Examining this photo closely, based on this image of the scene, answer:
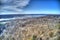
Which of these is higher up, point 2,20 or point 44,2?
point 44,2

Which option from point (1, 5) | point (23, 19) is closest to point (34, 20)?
point (23, 19)

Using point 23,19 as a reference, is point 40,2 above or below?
above

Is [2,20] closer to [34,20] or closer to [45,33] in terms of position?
[34,20]

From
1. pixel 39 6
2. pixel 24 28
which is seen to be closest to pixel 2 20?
pixel 24 28

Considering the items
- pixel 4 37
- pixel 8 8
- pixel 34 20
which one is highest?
pixel 8 8

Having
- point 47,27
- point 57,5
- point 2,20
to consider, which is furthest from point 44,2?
point 2,20

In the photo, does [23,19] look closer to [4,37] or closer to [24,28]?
[24,28]

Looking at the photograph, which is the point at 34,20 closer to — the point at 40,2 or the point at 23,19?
the point at 23,19
